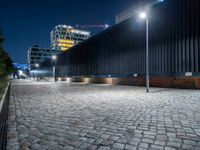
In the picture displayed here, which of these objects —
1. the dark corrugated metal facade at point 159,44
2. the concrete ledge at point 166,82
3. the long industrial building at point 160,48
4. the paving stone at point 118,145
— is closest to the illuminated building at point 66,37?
the dark corrugated metal facade at point 159,44

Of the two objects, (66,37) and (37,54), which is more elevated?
(66,37)

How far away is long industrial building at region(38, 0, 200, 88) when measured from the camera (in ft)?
50.1

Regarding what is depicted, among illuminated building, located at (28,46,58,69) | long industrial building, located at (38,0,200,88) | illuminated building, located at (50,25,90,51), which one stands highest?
illuminated building, located at (50,25,90,51)

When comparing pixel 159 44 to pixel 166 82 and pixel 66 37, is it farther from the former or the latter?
pixel 66 37

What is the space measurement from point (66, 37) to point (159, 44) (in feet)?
537

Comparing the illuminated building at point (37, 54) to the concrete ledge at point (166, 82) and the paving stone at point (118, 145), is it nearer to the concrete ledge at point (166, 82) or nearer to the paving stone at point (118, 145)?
the concrete ledge at point (166, 82)

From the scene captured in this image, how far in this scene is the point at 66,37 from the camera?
174125 millimetres

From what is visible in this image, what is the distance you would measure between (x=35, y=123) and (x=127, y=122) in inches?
103

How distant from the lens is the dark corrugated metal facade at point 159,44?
1524 cm

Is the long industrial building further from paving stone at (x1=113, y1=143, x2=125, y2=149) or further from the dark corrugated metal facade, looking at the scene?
paving stone at (x1=113, y1=143, x2=125, y2=149)

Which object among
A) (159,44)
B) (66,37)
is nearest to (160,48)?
(159,44)

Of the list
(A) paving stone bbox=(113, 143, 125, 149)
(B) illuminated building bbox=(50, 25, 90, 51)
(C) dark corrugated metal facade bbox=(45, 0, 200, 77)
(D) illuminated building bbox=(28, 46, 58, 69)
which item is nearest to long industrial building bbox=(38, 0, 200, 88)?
(C) dark corrugated metal facade bbox=(45, 0, 200, 77)

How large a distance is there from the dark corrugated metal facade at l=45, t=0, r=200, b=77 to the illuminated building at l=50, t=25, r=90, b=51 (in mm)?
147189

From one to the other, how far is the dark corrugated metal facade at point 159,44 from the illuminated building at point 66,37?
147 meters
